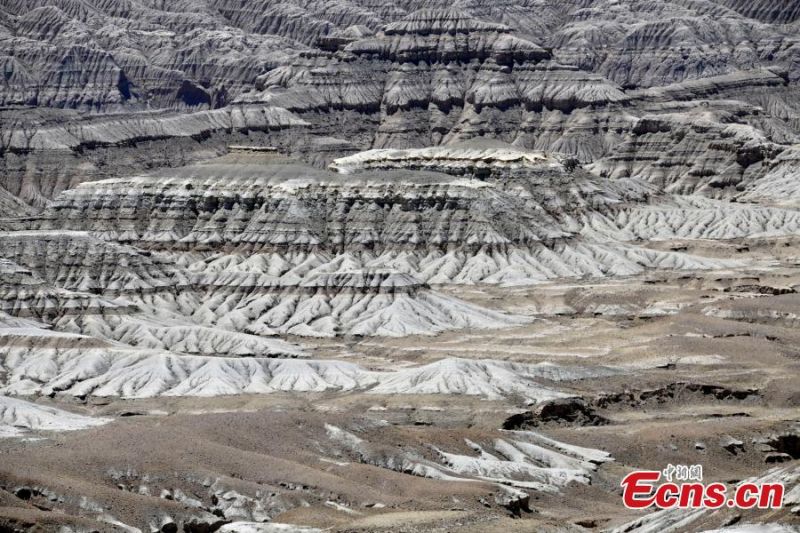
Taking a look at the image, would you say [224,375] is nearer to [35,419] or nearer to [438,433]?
[35,419]

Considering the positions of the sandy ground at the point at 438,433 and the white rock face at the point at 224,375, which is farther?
the white rock face at the point at 224,375

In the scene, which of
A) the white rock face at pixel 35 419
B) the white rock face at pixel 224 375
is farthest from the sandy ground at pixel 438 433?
the white rock face at pixel 35 419

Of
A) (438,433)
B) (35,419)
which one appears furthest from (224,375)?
(438,433)

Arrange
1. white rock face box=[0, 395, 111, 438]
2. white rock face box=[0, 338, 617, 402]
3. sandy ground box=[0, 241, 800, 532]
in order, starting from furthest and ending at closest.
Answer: white rock face box=[0, 338, 617, 402]
white rock face box=[0, 395, 111, 438]
sandy ground box=[0, 241, 800, 532]

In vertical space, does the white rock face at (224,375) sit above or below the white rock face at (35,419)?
below

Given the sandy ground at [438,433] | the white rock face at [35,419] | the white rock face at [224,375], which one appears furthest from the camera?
the white rock face at [224,375]

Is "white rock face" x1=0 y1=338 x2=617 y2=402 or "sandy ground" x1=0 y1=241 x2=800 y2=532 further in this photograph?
"white rock face" x1=0 y1=338 x2=617 y2=402

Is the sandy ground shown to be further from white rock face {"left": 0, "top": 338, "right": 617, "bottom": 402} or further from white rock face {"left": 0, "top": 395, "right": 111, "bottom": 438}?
white rock face {"left": 0, "top": 395, "right": 111, "bottom": 438}

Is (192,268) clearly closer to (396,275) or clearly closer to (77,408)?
(396,275)

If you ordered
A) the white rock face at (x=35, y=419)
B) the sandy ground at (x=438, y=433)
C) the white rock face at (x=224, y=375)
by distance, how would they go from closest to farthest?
1. the sandy ground at (x=438, y=433)
2. the white rock face at (x=35, y=419)
3. the white rock face at (x=224, y=375)

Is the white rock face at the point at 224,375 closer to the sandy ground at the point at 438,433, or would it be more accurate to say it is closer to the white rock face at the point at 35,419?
the sandy ground at the point at 438,433

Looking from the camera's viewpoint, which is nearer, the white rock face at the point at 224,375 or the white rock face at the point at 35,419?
the white rock face at the point at 35,419

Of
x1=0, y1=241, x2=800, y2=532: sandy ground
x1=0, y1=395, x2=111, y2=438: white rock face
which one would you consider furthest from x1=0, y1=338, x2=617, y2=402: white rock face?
x1=0, y1=395, x2=111, y2=438: white rock face
